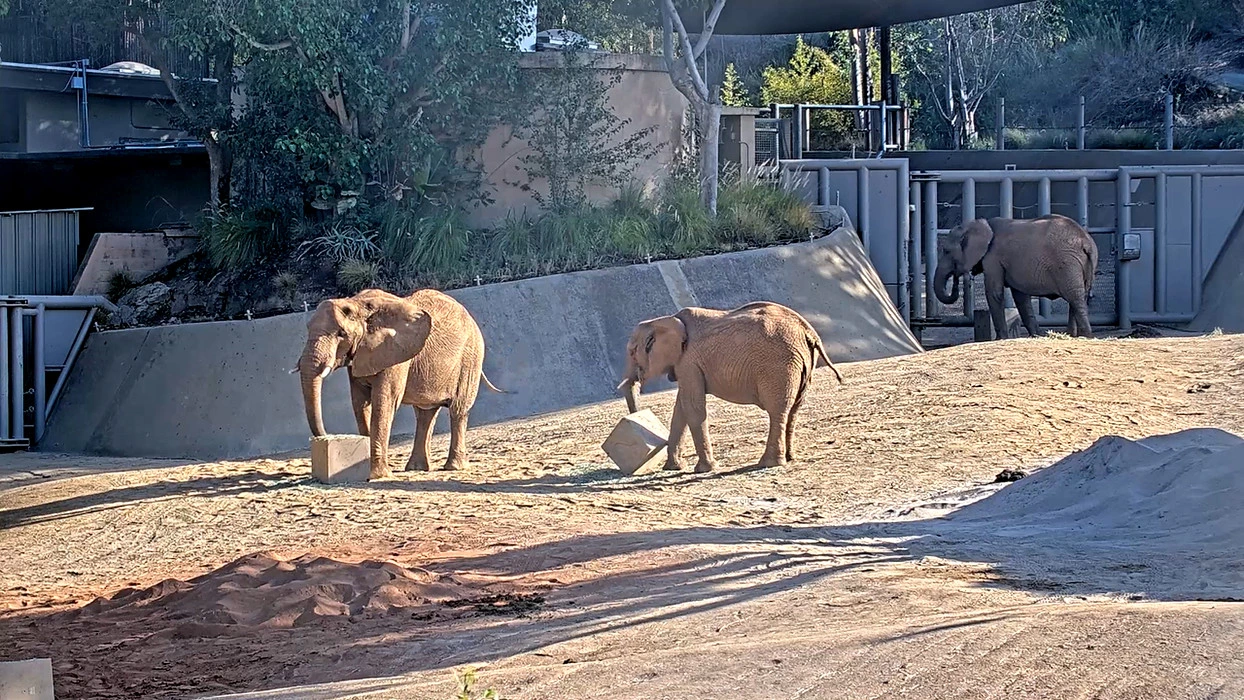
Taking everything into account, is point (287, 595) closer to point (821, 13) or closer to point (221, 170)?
point (221, 170)

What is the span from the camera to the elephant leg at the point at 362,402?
12.3m

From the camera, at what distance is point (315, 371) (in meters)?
11.4

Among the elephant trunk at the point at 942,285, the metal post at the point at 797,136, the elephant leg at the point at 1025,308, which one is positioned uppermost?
the metal post at the point at 797,136

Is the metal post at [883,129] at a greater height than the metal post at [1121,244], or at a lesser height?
greater

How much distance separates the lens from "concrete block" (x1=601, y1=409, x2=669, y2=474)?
12148 millimetres

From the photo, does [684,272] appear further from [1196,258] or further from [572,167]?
[1196,258]

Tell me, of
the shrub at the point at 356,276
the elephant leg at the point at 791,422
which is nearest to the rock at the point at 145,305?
the shrub at the point at 356,276

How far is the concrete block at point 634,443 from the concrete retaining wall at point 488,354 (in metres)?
4.28

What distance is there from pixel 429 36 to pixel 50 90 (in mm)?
11415

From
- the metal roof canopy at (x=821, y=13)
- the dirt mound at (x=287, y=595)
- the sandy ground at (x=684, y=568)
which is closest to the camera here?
the sandy ground at (x=684, y=568)

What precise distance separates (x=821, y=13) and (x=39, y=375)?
16.5m

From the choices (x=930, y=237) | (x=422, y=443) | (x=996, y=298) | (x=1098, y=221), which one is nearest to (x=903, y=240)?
(x=930, y=237)

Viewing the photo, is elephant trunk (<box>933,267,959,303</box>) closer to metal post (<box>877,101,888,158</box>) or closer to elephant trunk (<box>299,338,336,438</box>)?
metal post (<box>877,101,888,158</box>)

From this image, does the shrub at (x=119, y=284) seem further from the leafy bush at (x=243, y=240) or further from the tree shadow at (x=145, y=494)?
the tree shadow at (x=145, y=494)
